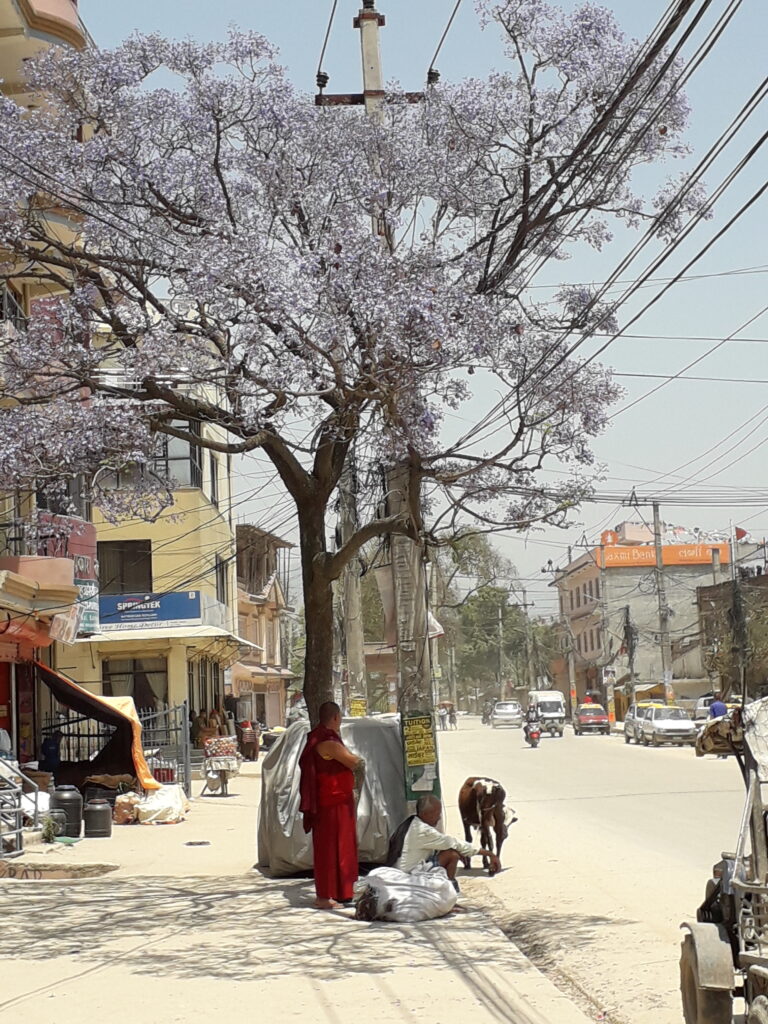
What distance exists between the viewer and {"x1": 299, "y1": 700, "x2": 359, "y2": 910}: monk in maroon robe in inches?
440

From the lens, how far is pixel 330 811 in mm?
11289

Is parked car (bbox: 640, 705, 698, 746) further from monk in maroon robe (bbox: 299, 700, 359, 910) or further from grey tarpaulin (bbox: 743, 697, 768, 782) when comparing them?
grey tarpaulin (bbox: 743, 697, 768, 782)

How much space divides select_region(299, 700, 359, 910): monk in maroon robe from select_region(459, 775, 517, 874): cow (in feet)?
8.90

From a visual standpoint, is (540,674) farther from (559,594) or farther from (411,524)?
(411,524)

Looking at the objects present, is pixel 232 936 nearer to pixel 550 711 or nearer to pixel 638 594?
pixel 550 711

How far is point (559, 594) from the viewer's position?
103500mm

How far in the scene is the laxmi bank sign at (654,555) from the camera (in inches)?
3226

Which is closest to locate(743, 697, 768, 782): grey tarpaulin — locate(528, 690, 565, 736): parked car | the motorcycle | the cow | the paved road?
the paved road

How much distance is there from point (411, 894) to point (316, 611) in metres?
3.87

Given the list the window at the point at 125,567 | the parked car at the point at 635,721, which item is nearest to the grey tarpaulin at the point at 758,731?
the window at the point at 125,567

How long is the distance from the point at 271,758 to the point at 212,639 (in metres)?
21.2

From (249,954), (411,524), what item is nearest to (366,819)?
(411,524)

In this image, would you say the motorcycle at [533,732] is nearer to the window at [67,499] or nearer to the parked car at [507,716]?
the window at [67,499]

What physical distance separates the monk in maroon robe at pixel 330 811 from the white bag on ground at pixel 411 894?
0.44 m
